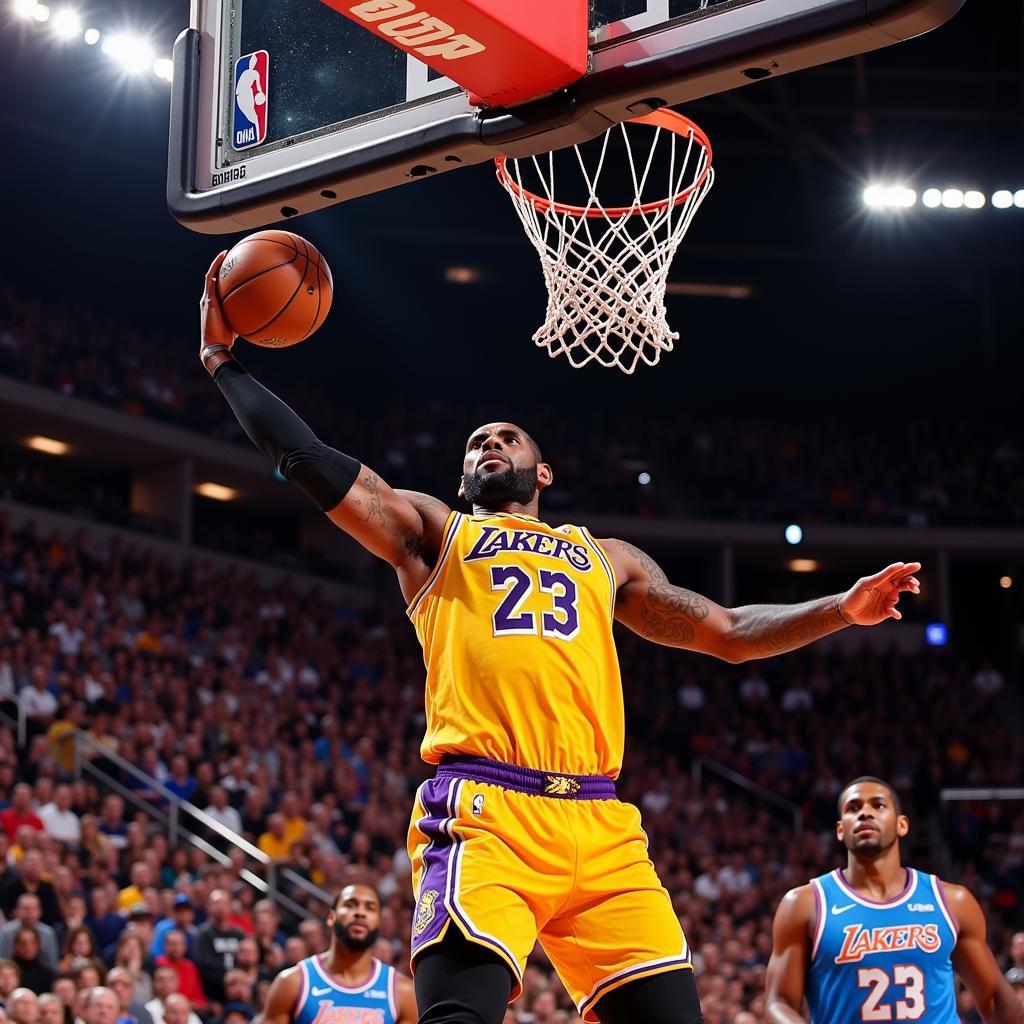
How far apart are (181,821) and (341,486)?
8.74 m

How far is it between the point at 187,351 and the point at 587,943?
60.1 ft

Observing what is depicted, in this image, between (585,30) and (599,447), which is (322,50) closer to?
(585,30)

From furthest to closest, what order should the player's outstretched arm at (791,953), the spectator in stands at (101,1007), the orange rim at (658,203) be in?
1. the spectator in stands at (101,1007)
2. the orange rim at (658,203)
3. the player's outstretched arm at (791,953)

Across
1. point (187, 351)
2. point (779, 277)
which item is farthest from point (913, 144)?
point (187, 351)

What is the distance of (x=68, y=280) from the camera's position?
2042 centimetres

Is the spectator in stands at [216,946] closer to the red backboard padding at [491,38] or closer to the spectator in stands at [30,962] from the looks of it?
the spectator in stands at [30,962]

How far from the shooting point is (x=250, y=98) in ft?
14.7

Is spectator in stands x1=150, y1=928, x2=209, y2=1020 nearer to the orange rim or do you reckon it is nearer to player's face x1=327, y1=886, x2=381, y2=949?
player's face x1=327, y1=886, x2=381, y2=949

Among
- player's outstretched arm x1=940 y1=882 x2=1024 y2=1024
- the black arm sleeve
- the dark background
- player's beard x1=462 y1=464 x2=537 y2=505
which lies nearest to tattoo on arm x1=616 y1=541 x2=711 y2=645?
player's beard x1=462 y1=464 x2=537 y2=505

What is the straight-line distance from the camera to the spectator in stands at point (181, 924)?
9.01 meters

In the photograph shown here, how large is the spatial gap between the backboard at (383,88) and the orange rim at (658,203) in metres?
1.09

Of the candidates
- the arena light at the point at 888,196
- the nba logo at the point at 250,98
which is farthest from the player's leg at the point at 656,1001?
the arena light at the point at 888,196

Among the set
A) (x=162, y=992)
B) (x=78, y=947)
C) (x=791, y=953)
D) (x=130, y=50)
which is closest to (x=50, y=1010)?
(x=78, y=947)

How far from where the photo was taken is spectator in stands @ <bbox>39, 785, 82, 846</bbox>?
10.1 m
